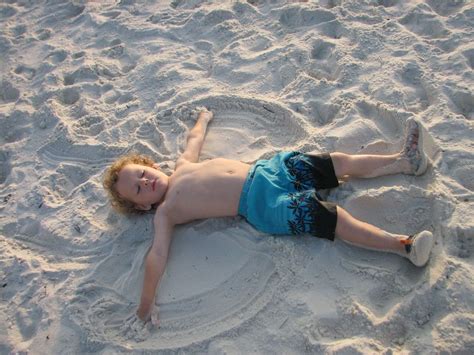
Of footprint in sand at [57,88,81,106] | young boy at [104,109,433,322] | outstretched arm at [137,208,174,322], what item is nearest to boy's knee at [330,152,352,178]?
young boy at [104,109,433,322]

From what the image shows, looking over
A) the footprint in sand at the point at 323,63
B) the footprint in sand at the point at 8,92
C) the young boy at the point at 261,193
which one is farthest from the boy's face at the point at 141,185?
the footprint in sand at the point at 8,92

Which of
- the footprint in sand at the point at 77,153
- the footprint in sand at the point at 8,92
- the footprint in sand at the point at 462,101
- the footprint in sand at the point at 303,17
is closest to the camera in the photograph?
the footprint in sand at the point at 462,101

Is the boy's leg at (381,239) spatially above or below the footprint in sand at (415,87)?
below

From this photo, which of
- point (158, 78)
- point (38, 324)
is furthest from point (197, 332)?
point (158, 78)

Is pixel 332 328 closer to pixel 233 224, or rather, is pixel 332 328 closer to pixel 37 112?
pixel 233 224

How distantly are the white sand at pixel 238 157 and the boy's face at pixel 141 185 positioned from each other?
17cm

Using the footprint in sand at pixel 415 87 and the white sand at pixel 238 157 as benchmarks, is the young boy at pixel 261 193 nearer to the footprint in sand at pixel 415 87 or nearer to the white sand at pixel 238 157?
the white sand at pixel 238 157

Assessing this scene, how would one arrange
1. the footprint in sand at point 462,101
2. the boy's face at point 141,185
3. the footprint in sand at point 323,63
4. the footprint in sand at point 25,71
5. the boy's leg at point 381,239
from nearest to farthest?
the boy's leg at point 381,239, the boy's face at point 141,185, the footprint in sand at point 462,101, the footprint in sand at point 323,63, the footprint in sand at point 25,71

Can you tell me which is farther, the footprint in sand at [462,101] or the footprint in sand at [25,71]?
the footprint in sand at [25,71]

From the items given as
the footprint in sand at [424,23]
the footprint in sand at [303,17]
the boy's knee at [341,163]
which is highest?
the footprint in sand at [424,23]

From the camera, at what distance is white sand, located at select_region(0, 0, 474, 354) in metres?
2.35

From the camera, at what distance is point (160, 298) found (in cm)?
262

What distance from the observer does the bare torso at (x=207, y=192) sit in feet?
9.24

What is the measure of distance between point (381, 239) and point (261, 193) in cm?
79
